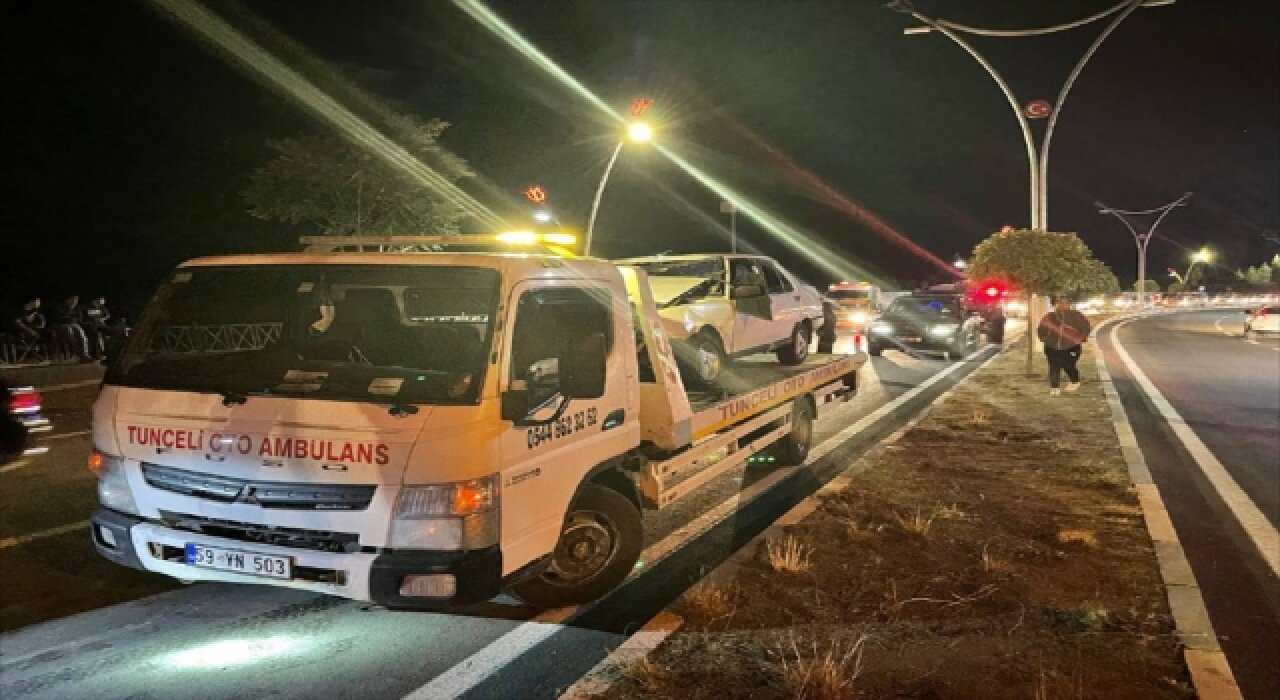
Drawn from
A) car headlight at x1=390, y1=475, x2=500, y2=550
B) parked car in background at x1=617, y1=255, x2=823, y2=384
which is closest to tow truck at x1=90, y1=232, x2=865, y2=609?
car headlight at x1=390, y1=475, x2=500, y2=550

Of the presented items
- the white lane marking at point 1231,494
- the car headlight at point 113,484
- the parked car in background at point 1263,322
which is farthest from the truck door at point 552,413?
the parked car in background at point 1263,322

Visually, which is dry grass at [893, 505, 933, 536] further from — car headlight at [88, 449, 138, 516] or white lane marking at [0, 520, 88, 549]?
white lane marking at [0, 520, 88, 549]

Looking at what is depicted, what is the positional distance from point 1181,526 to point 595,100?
33765mm

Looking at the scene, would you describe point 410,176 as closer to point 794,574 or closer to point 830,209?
point 794,574

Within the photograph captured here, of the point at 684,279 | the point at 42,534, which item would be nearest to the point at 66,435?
the point at 42,534

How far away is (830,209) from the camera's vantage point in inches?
3162

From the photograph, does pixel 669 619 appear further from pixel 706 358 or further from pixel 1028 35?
pixel 1028 35

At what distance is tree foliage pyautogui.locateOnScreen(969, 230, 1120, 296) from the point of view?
1605cm

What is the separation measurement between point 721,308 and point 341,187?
13.4 m

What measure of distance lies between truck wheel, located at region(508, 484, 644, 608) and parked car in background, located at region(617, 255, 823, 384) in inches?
103

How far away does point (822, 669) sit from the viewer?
4164mm

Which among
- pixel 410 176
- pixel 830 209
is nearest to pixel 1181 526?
pixel 410 176

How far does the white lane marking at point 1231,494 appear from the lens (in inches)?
261

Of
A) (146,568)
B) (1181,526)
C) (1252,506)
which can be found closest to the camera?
(146,568)
